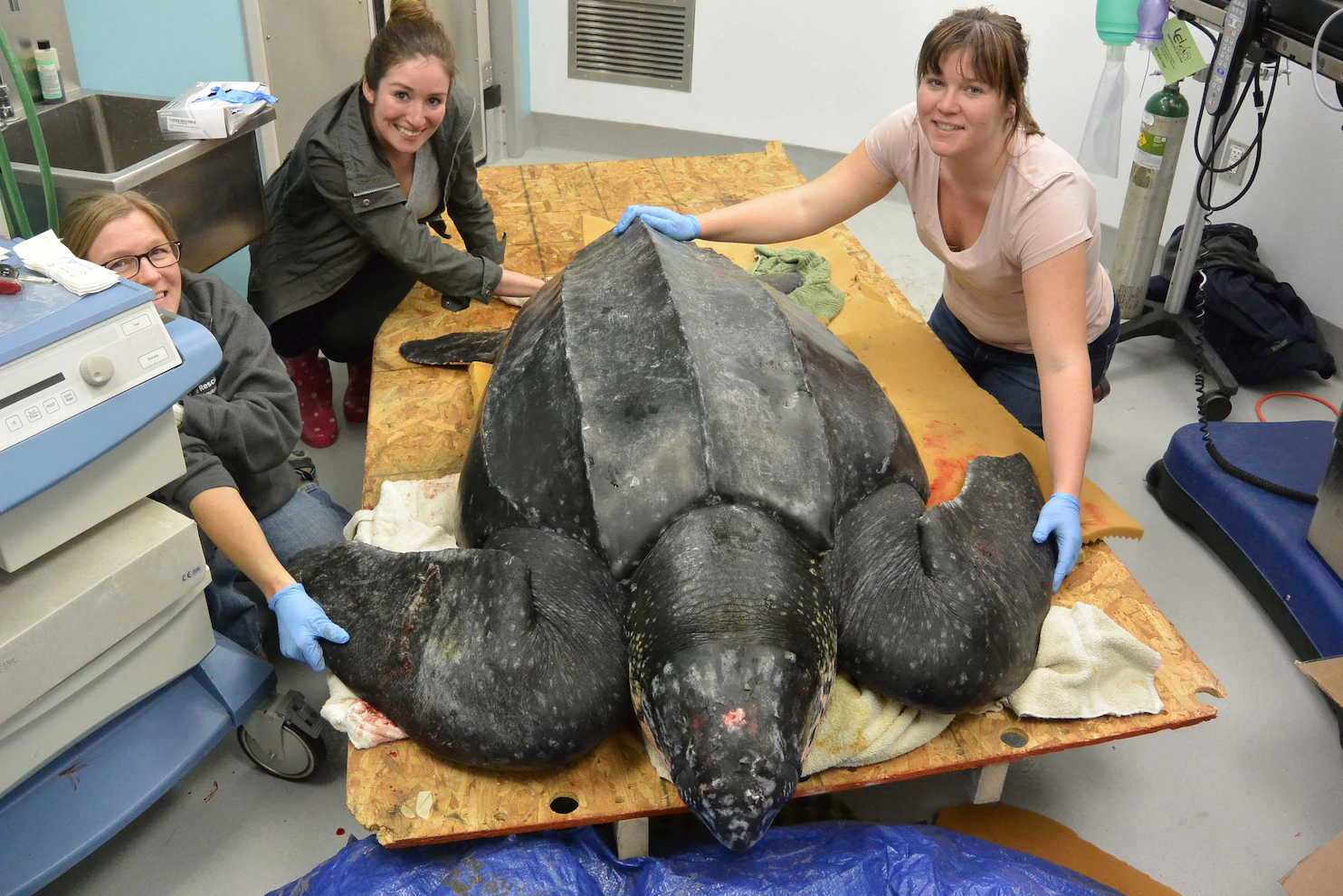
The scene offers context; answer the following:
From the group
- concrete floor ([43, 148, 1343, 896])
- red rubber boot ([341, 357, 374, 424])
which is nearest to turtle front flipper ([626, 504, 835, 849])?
concrete floor ([43, 148, 1343, 896])

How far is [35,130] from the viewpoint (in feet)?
5.51

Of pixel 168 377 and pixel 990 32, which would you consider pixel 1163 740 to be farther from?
pixel 168 377

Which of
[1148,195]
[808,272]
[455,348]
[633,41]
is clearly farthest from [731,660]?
[633,41]

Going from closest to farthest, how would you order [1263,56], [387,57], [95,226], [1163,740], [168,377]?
1. [168,377]
2. [95,226]
3. [1163,740]
4. [387,57]
5. [1263,56]

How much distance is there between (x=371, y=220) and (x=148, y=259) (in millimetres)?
677

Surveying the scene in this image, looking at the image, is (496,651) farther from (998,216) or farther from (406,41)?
(406,41)

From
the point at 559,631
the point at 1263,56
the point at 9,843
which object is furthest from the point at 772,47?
the point at 9,843

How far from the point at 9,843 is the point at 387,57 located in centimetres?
161

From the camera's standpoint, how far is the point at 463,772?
1479mm

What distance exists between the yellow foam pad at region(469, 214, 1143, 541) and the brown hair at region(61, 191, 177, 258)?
0.67 m

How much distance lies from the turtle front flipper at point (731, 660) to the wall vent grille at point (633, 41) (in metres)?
3.47

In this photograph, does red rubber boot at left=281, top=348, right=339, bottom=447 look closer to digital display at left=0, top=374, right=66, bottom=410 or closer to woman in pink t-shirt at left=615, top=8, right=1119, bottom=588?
woman in pink t-shirt at left=615, top=8, right=1119, bottom=588

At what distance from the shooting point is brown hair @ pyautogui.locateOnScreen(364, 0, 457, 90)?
2.13 m

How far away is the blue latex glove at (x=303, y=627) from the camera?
5.08 ft
